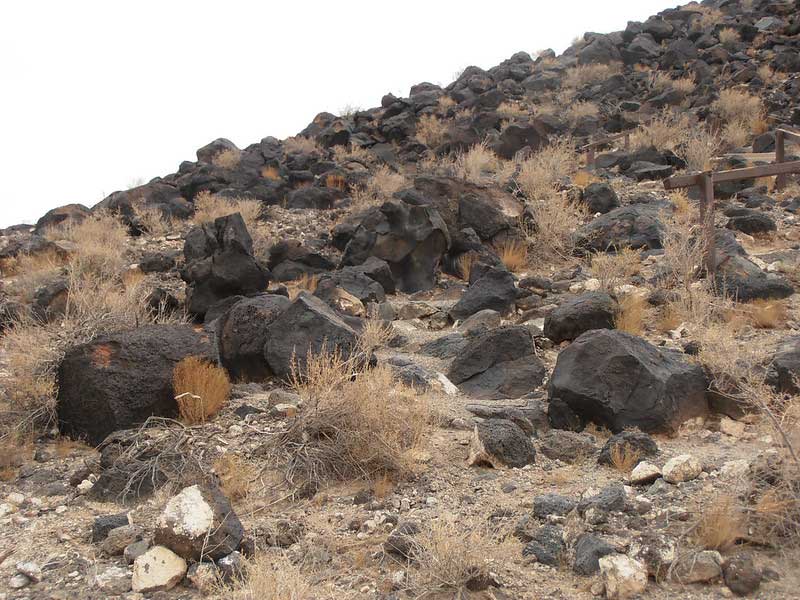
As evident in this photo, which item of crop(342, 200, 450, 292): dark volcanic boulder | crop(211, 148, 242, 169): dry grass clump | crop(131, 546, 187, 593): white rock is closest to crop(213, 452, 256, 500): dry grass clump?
crop(131, 546, 187, 593): white rock

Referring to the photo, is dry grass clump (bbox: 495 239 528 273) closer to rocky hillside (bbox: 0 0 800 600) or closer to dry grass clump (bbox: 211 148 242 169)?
rocky hillside (bbox: 0 0 800 600)

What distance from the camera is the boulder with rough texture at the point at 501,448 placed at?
493 cm

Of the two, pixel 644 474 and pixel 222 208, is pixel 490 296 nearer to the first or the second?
pixel 644 474

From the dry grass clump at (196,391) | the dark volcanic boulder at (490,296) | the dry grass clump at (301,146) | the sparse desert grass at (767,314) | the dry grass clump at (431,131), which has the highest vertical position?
the dry grass clump at (301,146)

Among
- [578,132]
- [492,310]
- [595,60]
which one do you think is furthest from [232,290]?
[595,60]

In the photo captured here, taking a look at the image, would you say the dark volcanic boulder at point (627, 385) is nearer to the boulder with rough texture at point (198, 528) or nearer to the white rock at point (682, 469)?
the white rock at point (682, 469)

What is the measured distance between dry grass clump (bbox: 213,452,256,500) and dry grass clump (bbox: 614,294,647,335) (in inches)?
163

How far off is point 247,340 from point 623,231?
23.0 feet

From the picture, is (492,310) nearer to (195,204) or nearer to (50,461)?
(50,461)

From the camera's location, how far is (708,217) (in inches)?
334

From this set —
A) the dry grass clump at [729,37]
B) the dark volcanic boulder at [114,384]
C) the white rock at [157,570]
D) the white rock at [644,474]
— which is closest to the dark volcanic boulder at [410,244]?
the dark volcanic boulder at [114,384]

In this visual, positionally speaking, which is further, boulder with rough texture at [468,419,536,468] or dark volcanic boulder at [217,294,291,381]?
dark volcanic boulder at [217,294,291,381]

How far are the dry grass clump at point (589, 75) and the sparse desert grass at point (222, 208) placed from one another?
17.5m

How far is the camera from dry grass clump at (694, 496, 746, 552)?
11.4 ft
